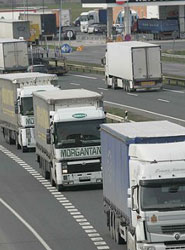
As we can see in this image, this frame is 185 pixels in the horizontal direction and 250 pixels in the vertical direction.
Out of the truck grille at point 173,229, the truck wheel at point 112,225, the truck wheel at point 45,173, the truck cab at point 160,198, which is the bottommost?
the truck wheel at point 45,173

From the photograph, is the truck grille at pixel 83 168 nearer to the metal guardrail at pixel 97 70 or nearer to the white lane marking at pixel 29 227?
the white lane marking at pixel 29 227

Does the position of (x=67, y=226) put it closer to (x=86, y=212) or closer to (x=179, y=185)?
(x=86, y=212)

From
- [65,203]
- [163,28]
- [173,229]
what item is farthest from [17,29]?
[173,229]

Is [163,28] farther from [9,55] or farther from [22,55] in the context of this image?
[22,55]

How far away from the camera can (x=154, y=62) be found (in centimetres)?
7938

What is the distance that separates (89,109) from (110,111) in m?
25.0

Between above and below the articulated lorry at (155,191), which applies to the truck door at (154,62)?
below

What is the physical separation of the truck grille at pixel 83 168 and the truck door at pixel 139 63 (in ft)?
132

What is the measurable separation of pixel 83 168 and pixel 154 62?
133 feet

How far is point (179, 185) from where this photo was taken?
2553cm

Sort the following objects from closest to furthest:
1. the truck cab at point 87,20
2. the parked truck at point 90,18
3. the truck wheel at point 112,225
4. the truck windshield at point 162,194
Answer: the truck windshield at point 162,194, the truck wheel at point 112,225, the truck cab at point 87,20, the parked truck at point 90,18

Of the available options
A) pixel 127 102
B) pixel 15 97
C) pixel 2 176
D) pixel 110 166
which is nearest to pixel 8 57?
pixel 127 102

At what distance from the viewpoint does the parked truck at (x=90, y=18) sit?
6570 inches

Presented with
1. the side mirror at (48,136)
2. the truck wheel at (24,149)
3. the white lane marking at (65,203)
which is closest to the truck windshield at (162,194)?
the white lane marking at (65,203)
